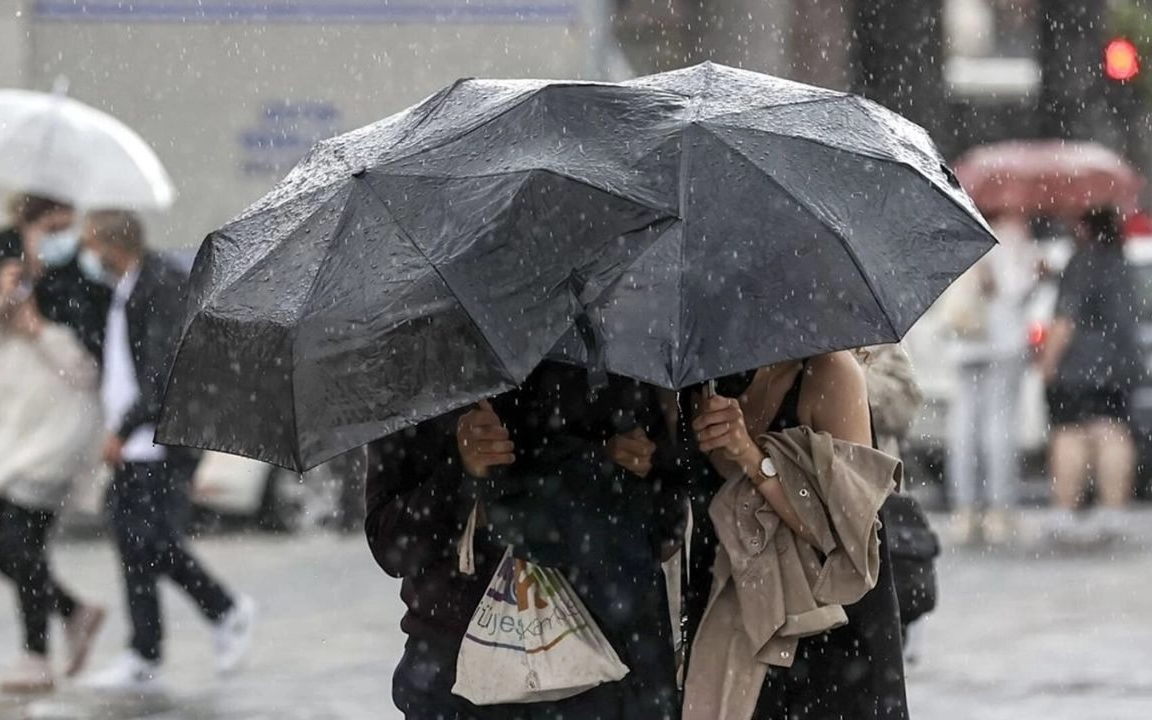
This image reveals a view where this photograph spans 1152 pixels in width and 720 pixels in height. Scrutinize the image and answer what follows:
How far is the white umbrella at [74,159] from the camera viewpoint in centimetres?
880

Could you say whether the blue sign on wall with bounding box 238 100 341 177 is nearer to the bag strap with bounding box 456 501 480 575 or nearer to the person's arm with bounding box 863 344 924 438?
the person's arm with bounding box 863 344 924 438

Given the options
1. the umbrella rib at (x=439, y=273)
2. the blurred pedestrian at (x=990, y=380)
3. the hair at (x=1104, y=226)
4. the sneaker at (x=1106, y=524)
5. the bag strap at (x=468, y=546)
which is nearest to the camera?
the umbrella rib at (x=439, y=273)

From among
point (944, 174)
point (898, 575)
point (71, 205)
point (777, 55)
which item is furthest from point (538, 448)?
point (777, 55)

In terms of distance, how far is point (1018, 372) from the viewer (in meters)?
12.8

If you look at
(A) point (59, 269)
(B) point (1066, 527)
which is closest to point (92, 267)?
(A) point (59, 269)

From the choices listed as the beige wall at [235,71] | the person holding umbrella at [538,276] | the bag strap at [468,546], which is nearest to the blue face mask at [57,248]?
the beige wall at [235,71]

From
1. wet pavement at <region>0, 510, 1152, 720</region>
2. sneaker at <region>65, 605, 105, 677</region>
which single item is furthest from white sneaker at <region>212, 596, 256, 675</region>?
sneaker at <region>65, 605, 105, 677</region>

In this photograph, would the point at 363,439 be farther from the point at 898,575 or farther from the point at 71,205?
the point at 71,205

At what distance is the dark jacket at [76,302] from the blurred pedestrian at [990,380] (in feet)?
18.4

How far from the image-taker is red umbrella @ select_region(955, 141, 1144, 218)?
14766 mm

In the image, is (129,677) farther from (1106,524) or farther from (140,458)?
(1106,524)

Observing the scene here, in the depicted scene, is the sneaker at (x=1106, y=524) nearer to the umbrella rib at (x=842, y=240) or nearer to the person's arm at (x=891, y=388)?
the person's arm at (x=891, y=388)

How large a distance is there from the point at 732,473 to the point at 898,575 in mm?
1089

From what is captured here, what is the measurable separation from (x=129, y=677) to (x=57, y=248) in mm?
1712
